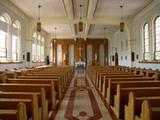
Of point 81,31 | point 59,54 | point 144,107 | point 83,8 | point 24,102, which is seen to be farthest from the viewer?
point 59,54

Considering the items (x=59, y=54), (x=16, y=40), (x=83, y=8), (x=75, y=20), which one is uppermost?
(x=83, y=8)

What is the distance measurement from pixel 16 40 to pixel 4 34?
7.78 ft

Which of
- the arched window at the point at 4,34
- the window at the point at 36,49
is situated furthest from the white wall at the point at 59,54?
the arched window at the point at 4,34

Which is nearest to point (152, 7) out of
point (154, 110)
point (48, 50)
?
point (154, 110)

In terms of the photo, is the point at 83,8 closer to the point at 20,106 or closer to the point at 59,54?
the point at 20,106

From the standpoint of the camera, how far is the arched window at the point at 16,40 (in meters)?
15.3

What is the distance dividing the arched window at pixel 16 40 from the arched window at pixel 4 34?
3.91ft

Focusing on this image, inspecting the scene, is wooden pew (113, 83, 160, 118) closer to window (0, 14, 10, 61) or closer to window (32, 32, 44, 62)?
window (0, 14, 10, 61)

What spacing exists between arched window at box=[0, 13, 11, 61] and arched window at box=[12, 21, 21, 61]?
119 centimetres

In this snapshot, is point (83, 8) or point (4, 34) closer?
point (4, 34)

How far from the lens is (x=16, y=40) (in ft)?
52.5

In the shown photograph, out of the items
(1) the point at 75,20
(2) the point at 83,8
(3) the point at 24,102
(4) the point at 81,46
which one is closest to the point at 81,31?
(2) the point at 83,8

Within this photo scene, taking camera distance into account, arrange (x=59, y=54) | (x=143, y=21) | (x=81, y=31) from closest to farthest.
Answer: (x=81, y=31), (x=143, y=21), (x=59, y=54)

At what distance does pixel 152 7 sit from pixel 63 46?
1925cm
